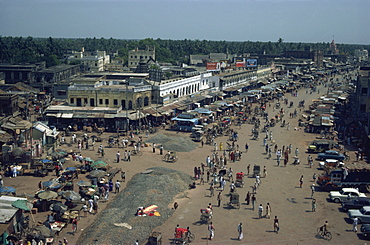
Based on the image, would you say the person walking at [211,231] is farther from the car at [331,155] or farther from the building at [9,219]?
the car at [331,155]

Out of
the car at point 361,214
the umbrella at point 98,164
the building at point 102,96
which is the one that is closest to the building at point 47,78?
the building at point 102,96

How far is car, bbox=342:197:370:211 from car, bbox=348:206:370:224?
114 centimetres

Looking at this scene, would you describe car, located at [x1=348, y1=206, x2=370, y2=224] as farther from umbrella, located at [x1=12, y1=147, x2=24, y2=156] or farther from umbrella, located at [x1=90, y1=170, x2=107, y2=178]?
A: umbrella, located at [x1=12, y1=147, x2=24, y2=156]

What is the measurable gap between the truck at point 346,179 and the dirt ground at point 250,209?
3.63 feet

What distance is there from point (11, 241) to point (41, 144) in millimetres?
17661

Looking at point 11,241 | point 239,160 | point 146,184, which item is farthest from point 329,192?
point 11,241

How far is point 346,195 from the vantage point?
98.8ft

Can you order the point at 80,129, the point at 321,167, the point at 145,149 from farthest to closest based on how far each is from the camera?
the point at 80,129 → the point at 145,149 → the point at 321,167

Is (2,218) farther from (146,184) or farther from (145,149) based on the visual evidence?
(145,149)

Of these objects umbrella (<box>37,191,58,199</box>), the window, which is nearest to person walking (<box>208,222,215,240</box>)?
umbrella (<box>37,191,58,199</box>)

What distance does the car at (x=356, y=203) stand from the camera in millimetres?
28380

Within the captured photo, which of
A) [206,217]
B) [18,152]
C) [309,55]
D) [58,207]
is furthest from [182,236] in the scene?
[309,55]

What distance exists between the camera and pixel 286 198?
3073cm

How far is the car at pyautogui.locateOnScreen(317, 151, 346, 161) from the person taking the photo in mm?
40562
